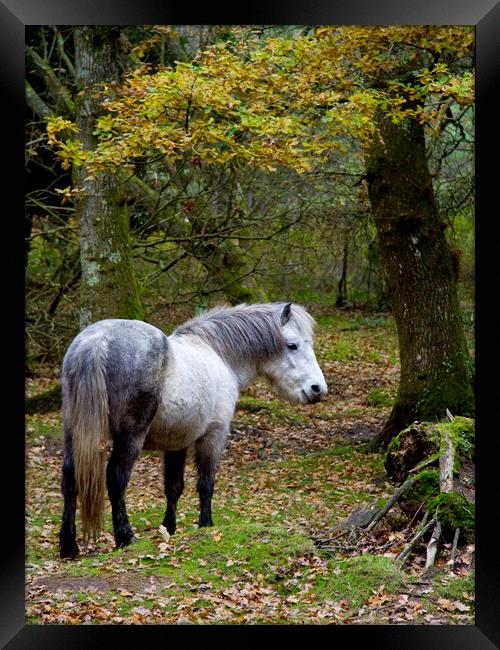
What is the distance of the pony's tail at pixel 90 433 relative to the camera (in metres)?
4.98

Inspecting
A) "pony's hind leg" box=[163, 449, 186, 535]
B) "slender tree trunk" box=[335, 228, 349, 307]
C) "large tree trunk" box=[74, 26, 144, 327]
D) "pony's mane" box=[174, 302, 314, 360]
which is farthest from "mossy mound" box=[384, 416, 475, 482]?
"slender tree trunk" box=[335, 228, 349, 307]

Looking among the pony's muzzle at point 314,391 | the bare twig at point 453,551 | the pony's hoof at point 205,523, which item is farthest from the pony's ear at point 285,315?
the bare twig at point 453,551

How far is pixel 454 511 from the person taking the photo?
493cm

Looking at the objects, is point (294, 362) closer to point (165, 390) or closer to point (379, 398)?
point (165, 390)

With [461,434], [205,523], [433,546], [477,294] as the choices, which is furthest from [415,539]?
[205,523]

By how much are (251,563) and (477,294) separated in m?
2.14

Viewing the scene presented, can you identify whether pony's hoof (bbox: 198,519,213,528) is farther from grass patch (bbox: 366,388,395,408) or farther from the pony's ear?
grass patch (bbox: 366,388,395,408)

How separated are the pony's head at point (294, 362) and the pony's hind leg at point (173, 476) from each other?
1.03 metres

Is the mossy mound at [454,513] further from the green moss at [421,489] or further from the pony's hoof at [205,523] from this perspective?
the pony's hoof at [205,523]

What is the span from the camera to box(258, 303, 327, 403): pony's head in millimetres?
6578

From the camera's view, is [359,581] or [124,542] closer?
[359,581]
